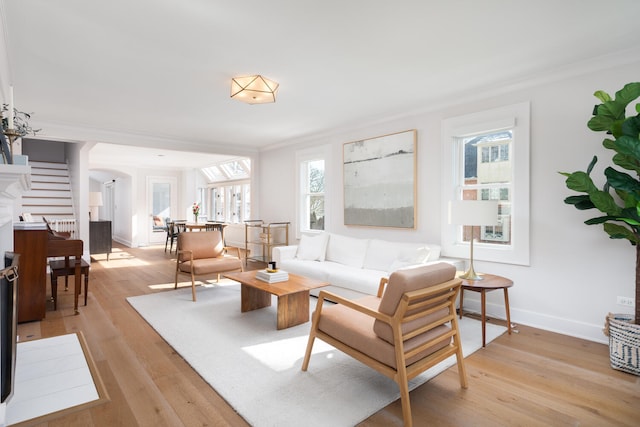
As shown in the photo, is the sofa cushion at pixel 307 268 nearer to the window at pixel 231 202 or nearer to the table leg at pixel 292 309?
the table leg at pixel 292 309

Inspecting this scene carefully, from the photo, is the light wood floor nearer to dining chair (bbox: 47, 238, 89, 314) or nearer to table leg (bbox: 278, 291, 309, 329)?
dining chair (bbox: 47, 238, 89, 314)

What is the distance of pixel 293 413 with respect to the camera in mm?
1978

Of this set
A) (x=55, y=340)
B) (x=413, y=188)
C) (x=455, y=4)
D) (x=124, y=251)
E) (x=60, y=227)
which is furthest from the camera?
(x=124, y=251)

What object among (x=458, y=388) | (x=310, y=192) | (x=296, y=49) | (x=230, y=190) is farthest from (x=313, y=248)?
(x=230, y=190)

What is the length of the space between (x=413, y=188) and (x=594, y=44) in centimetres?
224

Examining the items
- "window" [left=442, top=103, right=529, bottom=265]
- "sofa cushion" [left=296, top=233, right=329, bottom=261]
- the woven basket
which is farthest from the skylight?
the woven basket

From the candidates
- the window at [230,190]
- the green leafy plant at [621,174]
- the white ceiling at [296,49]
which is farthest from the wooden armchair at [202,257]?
the window at [230,190]

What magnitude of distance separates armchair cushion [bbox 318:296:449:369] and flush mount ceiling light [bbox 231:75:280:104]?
228cm

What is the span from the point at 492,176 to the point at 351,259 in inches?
80.8

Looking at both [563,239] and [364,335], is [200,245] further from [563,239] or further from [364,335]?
[563,239]

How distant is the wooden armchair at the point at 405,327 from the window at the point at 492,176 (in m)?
1.42

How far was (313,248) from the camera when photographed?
5039 mm

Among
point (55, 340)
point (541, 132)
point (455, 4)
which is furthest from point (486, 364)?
point (55, 340)

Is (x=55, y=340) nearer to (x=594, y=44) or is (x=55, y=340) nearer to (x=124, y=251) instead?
(x=594, y=44)
